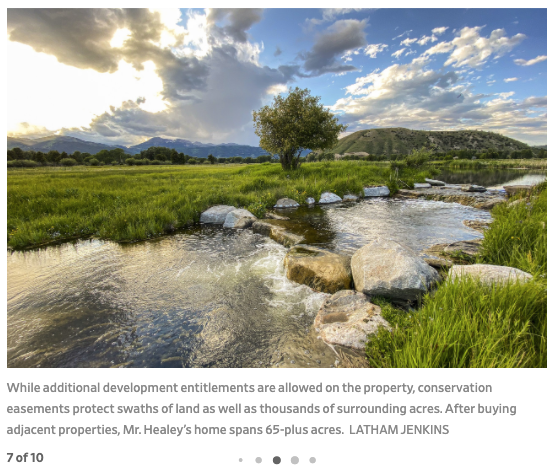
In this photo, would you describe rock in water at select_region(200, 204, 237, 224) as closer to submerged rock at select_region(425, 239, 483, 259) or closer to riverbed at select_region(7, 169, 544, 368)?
riverbed at select_region(7, 169, 544, 368)

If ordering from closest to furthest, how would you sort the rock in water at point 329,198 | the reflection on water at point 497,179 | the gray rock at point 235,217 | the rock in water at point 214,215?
the gray rock at point 235,217 → the rock in water at point 214,215 → the rock in water at point 329,198 → the reflection on water at point 497,179

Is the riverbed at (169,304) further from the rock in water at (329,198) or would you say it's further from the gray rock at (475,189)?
the gray rock at (475,189)

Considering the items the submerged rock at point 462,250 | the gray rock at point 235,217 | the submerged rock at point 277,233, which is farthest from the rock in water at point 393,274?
the gray rock at point 235,217

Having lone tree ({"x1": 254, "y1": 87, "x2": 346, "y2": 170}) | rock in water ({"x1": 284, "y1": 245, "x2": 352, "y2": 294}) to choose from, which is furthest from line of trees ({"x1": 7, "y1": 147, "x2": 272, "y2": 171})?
rock in water ({"x1": 284, "y1": 245, "x2": 352, "y2": 294})

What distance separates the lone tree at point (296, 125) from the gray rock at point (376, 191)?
8285mm

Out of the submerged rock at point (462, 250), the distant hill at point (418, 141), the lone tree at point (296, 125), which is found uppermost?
the distant hill at point (418, 141)

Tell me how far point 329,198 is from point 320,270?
568 inches

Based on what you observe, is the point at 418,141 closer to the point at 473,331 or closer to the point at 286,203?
the point at 286,203

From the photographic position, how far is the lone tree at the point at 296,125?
25.9 meters

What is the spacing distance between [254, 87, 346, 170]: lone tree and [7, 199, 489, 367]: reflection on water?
62.6 ft

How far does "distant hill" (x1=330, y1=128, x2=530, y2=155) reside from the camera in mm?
144738

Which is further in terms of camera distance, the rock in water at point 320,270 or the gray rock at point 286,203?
the gray rock at point 286,203

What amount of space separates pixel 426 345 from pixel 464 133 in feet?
688

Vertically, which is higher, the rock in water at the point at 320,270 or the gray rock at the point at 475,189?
the gray rock at the point at 475,189
